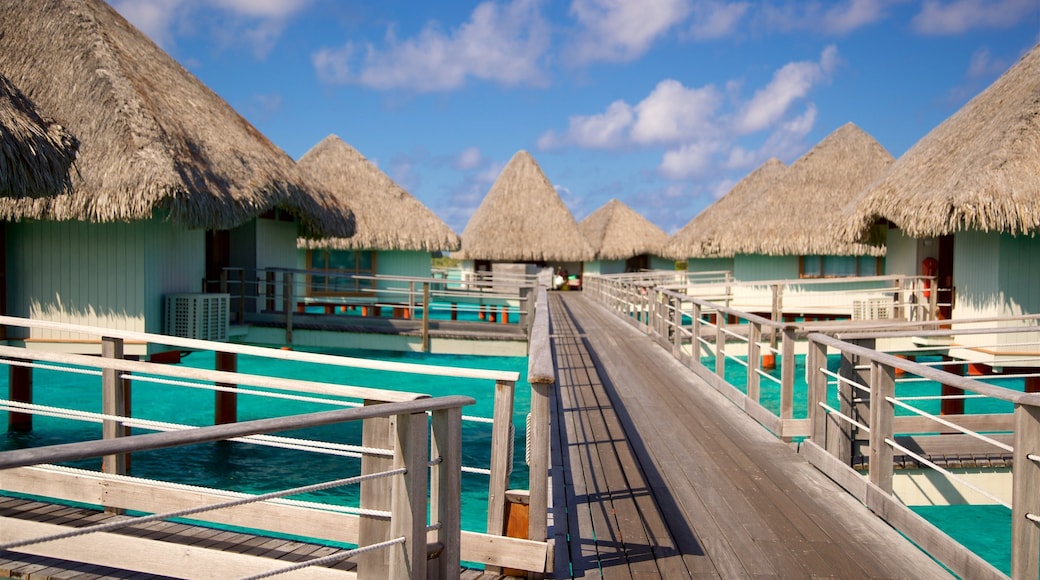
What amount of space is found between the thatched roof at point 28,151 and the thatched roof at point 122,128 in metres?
1.72

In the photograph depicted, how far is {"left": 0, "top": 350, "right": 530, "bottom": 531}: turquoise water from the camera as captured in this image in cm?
952

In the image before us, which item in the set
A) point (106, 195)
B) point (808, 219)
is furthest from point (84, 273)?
point (808, 219)

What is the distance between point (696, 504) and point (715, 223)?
21.3 m

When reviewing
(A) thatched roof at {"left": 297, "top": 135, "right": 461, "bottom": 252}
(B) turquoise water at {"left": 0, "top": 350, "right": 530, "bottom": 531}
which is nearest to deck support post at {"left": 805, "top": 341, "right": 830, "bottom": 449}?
(B) turquoise water at {"left": 0, "top": 350, "right": 530, "bottom": 531}

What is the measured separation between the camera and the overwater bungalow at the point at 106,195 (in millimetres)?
9625

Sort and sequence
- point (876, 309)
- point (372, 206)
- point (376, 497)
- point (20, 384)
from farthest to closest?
1. point (372, 206)
2. point (876, 309)
3. point (20, 384)
4. point (376, 497)

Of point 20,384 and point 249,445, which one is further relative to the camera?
point 249,445

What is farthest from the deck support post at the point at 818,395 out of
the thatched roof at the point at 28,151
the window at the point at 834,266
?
the window at the point at 834,266

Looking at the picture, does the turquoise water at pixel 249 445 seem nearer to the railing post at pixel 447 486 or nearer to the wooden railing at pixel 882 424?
the wooden railing at pixel 882 424

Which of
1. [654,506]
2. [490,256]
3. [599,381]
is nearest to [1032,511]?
[654,506]

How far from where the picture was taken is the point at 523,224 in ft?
107

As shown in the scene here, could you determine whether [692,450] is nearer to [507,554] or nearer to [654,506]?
[654,506]

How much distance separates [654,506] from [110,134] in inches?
336

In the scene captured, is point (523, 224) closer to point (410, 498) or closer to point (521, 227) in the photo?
point (521, 227)
